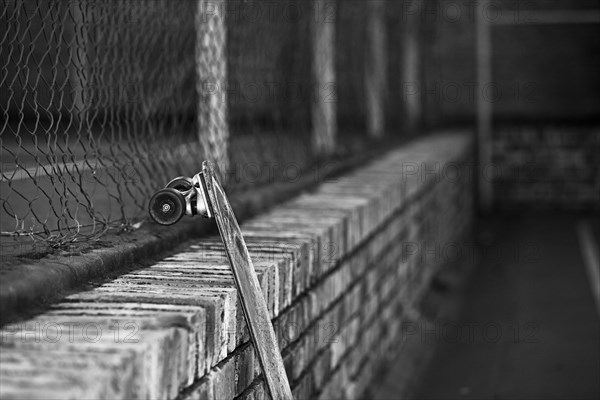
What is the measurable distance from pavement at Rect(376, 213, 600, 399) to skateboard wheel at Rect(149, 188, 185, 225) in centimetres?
234

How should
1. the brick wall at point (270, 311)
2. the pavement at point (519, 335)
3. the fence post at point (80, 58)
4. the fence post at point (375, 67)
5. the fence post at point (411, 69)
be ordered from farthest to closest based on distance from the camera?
the fence post at point (411, 69) → the fence post at point (375, 67) → the pavement at point (519, 335) → the fence post at point (80, 58) → the brick wall at point (270, 311)

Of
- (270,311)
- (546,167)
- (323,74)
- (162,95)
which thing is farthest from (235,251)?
(546,167)

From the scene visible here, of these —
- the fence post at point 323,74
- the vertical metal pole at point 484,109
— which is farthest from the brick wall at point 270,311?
the vertical metal pole at point 484,109

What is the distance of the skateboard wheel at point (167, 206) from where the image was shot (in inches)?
92.4

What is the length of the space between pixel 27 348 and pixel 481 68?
37.0 ft

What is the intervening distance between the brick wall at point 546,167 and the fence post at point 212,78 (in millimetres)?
8959

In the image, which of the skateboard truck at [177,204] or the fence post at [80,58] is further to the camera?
the fence post at [80,58]

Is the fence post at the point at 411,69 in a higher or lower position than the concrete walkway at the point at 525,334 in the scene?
higher

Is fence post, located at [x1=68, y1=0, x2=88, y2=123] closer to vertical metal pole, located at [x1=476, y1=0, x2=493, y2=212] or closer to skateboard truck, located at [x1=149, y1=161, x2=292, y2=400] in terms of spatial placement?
skateboard truck, located at [x1=149, y1=161, x2=292, y2=400]

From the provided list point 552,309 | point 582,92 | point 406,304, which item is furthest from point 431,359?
point 582,92

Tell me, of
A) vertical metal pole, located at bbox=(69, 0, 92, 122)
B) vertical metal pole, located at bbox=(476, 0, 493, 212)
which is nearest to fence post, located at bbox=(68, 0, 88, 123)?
vertical metal pole, located at bbox=(69, 0, 92, 122)

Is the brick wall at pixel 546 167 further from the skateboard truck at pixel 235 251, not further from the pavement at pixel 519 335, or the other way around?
the skateboard truck at pixel 235 251

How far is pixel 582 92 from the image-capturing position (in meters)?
12.5

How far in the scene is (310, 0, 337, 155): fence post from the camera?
17.6 ft
